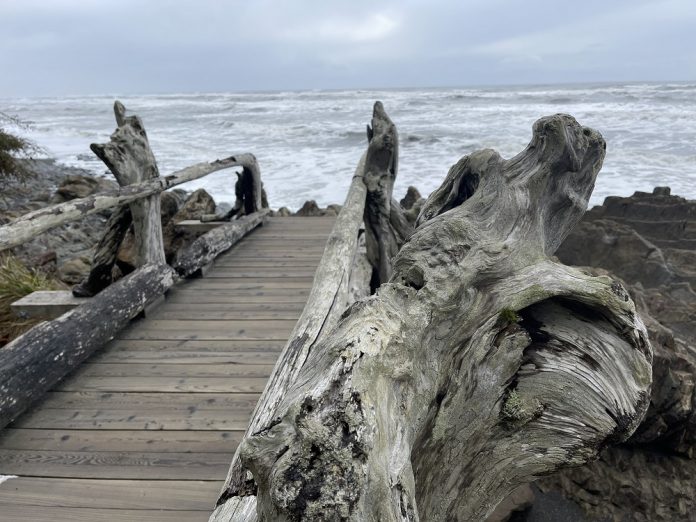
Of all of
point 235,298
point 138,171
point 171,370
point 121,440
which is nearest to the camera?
point 121,440

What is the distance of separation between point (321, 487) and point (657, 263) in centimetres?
659

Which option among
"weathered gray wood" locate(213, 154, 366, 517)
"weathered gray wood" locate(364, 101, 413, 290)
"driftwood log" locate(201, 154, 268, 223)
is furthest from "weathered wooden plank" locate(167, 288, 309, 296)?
"driftwood log" locate(201, 154, 268, 223)

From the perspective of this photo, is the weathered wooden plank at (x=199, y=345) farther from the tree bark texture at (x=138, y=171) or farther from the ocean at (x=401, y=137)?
the ocean at (x=401, y=137)

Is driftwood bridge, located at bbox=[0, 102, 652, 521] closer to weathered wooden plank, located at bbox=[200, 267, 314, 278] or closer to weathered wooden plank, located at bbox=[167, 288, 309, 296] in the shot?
weathered wooden plank, located at bbox=[167, 288, 309, 296]

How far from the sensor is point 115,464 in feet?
8.11

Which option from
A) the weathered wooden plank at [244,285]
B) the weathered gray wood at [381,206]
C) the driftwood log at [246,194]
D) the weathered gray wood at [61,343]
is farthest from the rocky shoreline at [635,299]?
the weathered gray wood at [61,343]

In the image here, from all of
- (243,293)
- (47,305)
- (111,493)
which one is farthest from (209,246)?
(111,493)

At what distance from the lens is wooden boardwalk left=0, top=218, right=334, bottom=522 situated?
2.24 metres

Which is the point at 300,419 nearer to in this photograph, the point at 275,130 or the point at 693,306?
the point at 693,306

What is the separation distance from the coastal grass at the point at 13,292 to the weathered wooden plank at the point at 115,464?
2242mm

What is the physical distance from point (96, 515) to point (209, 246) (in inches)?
144

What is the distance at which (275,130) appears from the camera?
30.2 meters

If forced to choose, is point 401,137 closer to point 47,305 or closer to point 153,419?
point 47,305

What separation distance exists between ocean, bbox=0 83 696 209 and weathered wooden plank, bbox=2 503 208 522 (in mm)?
12362
